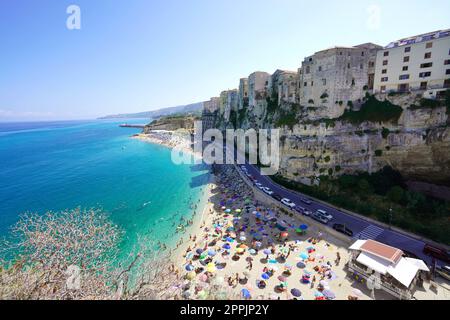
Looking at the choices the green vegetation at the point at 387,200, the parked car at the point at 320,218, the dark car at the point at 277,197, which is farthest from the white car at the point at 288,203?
the green vegetation at the point at 387,200

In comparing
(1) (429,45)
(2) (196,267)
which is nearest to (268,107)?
(1) (429,45)

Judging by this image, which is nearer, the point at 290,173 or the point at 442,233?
the point at 442,233

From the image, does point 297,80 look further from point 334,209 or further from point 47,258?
point 47,258

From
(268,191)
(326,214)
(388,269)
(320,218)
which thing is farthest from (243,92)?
(388,269)

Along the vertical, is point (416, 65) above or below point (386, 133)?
above

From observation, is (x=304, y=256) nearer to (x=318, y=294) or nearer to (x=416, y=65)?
(x=318, y=294)
